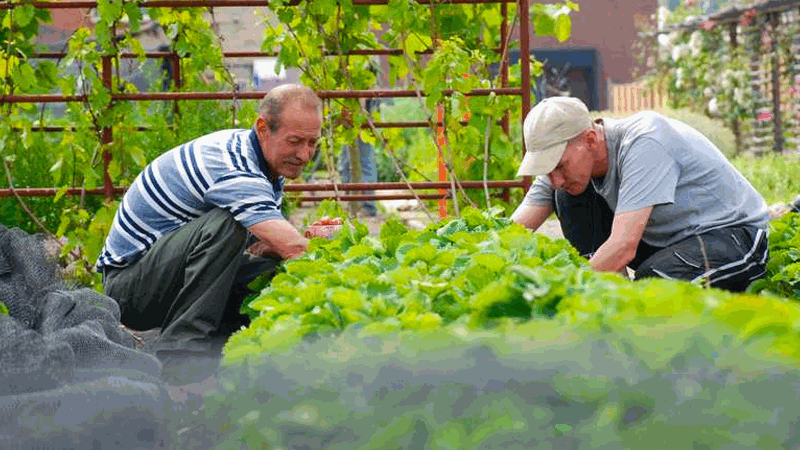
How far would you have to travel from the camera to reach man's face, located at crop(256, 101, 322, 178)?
5.84 meters

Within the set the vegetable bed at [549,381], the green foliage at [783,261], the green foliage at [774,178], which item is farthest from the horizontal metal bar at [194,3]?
the green foliage at [774,178]

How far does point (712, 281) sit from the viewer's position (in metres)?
5.62

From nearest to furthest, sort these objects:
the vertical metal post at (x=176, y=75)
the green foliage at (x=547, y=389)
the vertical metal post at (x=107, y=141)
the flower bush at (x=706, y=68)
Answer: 1. the green foliage at (x=547, y=389)
2. the vertical metal post at (x=107, y=141)
3. the vertical metal post at (x=176, y=75)
4. the flower bush at (x=706, y=68)

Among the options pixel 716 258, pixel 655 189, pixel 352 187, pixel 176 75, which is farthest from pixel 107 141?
pixel 716 258

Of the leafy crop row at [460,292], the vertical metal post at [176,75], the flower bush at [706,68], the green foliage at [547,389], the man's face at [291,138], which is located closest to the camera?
the green foliage at [547,389]

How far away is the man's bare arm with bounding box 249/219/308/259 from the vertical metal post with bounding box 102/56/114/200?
265 centimetres

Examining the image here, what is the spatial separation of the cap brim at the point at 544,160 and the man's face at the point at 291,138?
853 mm

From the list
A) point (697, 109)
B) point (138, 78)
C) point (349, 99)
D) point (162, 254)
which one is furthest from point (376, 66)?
point (138, 78)

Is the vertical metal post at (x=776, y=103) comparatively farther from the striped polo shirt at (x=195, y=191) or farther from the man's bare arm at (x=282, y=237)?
the man's bare arm at (x=282, y=237)

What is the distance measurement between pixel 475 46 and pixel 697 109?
17.1 metres

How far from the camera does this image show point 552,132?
5555 mm

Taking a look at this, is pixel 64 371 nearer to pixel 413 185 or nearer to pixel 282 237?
pixel 282 237

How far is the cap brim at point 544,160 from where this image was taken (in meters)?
5.57

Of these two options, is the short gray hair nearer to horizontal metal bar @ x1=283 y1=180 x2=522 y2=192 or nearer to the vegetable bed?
horizontal metal bar @ x1=283 y1=180 x2=522 y2=192
